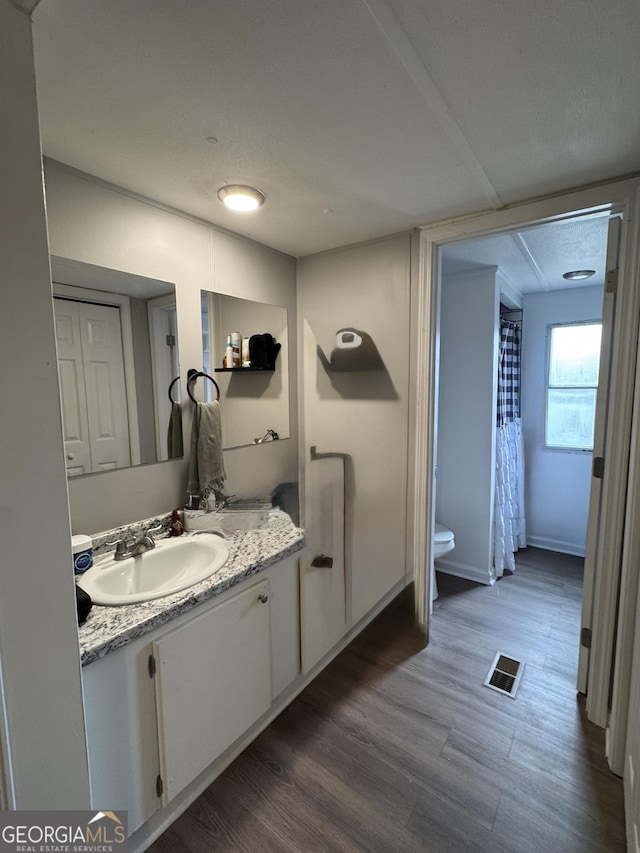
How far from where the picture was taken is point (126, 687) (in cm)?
110

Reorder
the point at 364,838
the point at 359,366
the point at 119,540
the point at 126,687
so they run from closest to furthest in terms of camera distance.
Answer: the point at 126,687 < the point at 364,838 < the point at 119,540 < the point at 359,366

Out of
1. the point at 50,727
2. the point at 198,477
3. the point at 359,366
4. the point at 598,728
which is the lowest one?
the point at 598,728

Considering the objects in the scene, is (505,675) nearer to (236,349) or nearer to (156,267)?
(236,349)

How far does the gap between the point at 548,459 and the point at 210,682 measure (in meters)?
3.24

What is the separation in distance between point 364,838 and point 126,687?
3.03ft

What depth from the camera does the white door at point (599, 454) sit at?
1.59 metres

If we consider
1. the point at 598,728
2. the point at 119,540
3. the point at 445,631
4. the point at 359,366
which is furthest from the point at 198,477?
the point at 598,728

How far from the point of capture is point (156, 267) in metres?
1.65

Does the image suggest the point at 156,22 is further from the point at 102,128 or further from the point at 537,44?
the point at 537,44

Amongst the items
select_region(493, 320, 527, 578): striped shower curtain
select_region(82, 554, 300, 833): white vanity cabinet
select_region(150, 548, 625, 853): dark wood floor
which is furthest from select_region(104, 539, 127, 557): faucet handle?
select_region(493, 320, 527, 578): striped shower curtain

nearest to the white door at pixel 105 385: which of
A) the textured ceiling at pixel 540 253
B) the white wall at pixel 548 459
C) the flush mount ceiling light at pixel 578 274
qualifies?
the textured ceiling at pixel 540 253

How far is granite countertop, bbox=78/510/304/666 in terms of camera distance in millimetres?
1035

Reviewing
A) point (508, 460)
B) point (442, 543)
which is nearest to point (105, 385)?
point (442, 543)

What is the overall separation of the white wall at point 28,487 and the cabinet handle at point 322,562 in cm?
115
